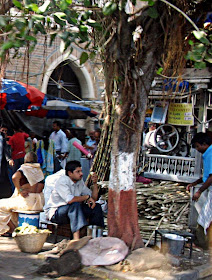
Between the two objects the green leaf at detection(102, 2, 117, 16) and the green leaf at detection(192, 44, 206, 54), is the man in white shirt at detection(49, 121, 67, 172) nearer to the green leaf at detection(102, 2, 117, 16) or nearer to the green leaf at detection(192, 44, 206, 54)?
the green leaf at detection(102, 2, 117, 16)

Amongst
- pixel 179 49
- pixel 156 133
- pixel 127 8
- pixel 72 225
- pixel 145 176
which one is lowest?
pixel 72 225

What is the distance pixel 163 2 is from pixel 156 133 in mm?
3479

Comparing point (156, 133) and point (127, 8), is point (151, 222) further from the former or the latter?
point (127, 8)

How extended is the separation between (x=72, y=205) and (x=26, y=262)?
3.39 ft

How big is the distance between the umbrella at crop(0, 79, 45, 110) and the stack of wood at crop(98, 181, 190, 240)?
4247 millimetres

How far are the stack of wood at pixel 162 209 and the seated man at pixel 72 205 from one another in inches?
35.9

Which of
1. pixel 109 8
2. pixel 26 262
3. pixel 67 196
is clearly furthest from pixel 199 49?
pixel 26 262

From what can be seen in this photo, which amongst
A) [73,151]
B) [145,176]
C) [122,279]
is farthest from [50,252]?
[73,151]

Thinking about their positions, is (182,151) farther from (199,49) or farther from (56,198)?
(199,49)

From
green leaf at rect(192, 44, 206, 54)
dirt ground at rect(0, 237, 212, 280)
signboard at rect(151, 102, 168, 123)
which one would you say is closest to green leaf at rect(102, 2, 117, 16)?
green leaf at rect(192, 44, 206, 54)

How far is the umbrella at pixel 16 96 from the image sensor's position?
35.1 ft

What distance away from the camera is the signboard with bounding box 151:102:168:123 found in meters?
8.18

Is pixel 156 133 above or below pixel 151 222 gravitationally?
above

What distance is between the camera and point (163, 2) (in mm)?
5539
